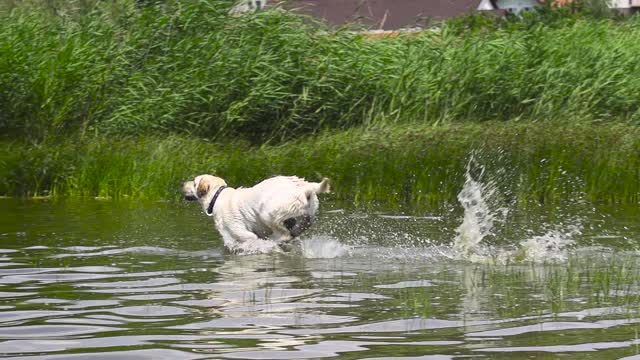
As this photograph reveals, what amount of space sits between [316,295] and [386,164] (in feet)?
26.0

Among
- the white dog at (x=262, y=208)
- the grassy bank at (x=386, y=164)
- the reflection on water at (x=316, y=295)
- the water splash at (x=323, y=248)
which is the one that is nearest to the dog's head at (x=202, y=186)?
the white dog at (x=262, y=208)

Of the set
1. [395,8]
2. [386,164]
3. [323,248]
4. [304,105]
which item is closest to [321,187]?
[323,248]

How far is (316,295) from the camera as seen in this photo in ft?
28.7

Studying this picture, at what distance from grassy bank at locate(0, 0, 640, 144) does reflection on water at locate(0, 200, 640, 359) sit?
515 cm

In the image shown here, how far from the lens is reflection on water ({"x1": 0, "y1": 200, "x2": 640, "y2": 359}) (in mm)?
6952

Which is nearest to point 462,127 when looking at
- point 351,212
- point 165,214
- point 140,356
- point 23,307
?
point 351,212

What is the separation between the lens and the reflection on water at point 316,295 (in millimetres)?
6952

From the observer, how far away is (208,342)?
23.1 ft

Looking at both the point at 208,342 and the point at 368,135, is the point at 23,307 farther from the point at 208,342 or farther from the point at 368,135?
the point at 368,135

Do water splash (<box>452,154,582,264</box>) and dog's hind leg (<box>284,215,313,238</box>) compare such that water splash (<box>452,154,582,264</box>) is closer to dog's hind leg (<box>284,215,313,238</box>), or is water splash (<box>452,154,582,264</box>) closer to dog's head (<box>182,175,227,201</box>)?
dog's hind leg (<box>284,215,313,238</box>)

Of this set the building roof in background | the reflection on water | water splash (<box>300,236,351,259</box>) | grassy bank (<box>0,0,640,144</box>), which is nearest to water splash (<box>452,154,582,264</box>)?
the reflection on water

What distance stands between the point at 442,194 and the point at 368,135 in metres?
1.63

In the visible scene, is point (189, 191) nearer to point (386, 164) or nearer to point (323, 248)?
point (323, 248)

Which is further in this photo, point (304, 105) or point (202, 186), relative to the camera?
point (304, 105)
